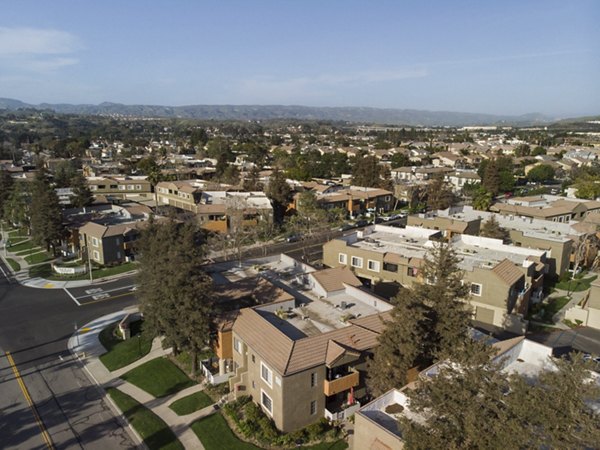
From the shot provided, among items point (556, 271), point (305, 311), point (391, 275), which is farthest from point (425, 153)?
point (305, 311)

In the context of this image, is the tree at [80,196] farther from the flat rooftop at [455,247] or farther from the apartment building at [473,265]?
the flat rooftop at [455,247]

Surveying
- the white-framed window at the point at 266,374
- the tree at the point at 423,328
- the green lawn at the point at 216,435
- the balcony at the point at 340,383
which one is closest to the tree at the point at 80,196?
the green lawn at the point at 216,435

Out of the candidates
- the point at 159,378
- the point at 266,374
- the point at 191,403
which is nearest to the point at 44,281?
the point at 159,378

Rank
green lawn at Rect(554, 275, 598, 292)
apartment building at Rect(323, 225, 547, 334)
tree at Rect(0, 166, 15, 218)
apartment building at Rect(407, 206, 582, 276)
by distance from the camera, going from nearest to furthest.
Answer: apartment building at Rect(323, 225, 547, 334) → green lawn at Rect(554, 275, 598, 292) → apartment building at Rect(407, 206, 582, 276) → tree at Rect(0, 166, 15, 218)

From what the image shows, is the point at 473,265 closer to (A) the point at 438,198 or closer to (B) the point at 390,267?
(B) the point at 390,267

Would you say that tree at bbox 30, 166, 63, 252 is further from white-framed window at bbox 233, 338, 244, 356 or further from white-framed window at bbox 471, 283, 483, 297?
white-framed window at bbox 471, 283, 483, 297

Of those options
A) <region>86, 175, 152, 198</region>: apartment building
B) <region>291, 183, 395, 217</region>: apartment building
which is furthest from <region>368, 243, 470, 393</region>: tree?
<region>86, 175, 152, 198</region>: apartment building
